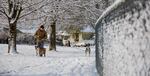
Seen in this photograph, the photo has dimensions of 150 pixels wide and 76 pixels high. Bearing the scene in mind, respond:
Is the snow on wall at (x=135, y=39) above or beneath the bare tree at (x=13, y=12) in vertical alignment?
beneath

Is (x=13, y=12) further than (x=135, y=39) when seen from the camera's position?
Yes

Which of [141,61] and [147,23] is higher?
[147,23]

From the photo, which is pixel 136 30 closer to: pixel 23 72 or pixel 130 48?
pixel 130 48

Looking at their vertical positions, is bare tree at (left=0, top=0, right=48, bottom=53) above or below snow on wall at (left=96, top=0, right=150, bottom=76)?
above

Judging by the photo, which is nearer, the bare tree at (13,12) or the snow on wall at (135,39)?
the snow on wall at (135,39)

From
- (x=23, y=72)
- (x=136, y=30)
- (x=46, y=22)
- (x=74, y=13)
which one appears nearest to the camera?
(x=136, y=30)

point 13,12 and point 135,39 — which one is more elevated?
point 13,12

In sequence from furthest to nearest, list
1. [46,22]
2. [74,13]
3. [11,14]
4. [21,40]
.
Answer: [21,40], [46,22], [74,13], [11,14]

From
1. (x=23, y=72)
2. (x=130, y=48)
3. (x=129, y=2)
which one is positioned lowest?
(x=23, y=72)

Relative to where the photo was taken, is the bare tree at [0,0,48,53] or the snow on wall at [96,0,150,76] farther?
the bare tree at [0,0,48,53]

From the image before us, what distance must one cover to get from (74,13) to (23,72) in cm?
1718

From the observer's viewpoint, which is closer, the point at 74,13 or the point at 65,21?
the point at 74,13

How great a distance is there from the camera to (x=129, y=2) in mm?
5270

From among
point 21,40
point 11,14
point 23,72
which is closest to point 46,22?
point 11,14
